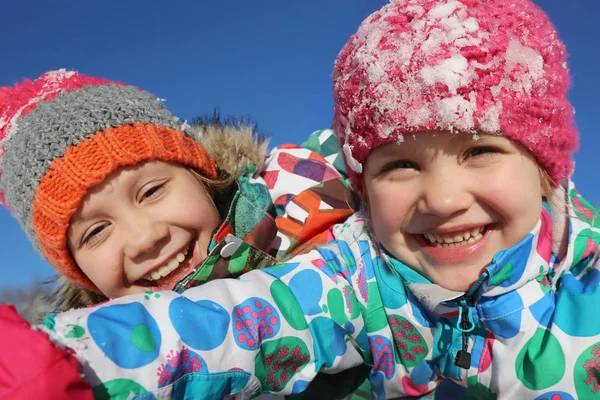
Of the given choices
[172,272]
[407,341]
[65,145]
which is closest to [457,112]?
[407,341]

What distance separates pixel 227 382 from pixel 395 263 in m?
0.62

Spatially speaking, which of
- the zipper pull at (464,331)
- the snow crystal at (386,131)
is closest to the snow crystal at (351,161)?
the snow crystal at (386,131)

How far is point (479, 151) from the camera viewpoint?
1.30 metres

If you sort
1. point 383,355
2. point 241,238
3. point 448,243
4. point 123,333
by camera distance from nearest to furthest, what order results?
point 123,333, point 448,243, point 383,355, point 241,238

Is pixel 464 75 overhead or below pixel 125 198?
overhead

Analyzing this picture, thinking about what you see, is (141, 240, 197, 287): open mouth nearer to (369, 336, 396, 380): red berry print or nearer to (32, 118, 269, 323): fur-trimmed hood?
(32, 118, 269, 323): fur-trimmed hood

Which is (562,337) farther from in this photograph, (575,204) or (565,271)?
(575,204)

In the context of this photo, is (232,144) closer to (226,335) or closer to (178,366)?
(226,335)

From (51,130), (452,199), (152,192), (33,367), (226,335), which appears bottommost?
(33,367)

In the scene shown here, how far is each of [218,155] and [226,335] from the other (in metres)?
1.23

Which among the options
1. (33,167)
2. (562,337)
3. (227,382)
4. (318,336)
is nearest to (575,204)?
(562,337)

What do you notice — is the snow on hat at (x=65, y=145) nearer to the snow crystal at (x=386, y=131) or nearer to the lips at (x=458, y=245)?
the snow crystal at (x=386, y=131)

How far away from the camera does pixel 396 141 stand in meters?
1.33

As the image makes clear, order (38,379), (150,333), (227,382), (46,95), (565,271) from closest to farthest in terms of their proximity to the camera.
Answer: (38,379), (150,333), (227,382), (565,271), (46,95)
